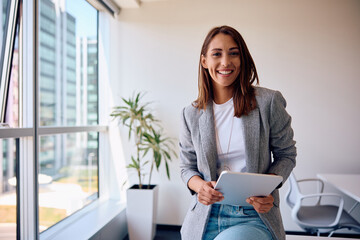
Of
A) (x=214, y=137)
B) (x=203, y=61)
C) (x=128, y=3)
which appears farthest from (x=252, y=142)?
(x=128, y=3)

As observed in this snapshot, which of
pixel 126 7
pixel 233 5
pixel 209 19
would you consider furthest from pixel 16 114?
pixel 233 5

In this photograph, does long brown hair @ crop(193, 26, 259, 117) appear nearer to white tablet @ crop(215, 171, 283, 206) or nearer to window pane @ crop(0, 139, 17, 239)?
white tablet @ crop(215, 171, 283, 206)

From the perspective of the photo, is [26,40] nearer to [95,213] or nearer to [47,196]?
[47,196]

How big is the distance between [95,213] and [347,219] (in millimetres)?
2421

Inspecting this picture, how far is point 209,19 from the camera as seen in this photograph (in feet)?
10.9

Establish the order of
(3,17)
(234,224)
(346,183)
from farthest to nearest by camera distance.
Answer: (346,183) → (3,17) → (234,224)

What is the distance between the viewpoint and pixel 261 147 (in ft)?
3.64

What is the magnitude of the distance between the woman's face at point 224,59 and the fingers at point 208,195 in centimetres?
44

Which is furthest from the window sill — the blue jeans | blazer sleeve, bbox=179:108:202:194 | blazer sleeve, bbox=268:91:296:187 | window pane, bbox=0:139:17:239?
blazer sleeve, bbox=268:91:296:187

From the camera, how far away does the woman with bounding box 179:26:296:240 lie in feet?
3.54

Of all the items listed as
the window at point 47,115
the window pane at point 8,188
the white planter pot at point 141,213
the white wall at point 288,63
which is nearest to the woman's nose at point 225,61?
the window at point 47,115

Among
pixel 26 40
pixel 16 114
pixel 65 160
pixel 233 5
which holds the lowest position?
pixel 65 160

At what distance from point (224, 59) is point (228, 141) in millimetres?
347

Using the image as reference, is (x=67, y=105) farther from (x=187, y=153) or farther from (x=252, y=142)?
(x=252, y=142)
